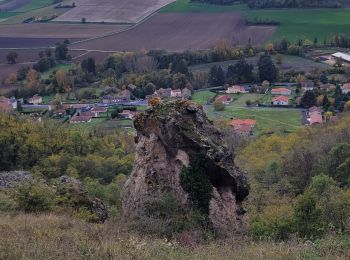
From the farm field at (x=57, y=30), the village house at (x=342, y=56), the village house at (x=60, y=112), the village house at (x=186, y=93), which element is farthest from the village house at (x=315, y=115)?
the farm field at (x=57, y=30)

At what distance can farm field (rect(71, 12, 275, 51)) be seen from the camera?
87688 mm

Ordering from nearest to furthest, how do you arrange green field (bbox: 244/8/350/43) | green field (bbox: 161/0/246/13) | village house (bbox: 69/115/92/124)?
village house (bbox: 69/115/92/124) → green field (bbox: 244/8/350/43) → green field (bbox: 161/0/246/13)

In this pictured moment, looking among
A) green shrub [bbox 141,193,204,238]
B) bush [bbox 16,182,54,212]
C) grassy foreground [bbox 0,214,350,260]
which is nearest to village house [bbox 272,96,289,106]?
bush [bbox 16,182,54,212]

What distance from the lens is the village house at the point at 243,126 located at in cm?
4957

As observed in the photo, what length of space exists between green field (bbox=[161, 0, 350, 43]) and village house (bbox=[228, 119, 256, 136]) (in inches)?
1480

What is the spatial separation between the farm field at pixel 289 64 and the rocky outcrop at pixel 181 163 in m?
60.6

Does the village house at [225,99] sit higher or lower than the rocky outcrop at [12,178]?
lower

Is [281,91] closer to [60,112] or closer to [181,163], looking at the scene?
A: [60,112]

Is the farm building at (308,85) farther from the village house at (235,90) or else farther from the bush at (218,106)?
the bush at (218,106)

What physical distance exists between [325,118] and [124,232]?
44.0 meters

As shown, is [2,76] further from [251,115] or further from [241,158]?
[241,158]

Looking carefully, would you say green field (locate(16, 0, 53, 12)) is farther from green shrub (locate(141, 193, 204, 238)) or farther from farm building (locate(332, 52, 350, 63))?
green shrub (locate(141, 193, 204, 238))

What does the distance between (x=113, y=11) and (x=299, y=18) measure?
35383 mm

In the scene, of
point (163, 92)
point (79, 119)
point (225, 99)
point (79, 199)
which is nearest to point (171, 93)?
point (163, 92)
